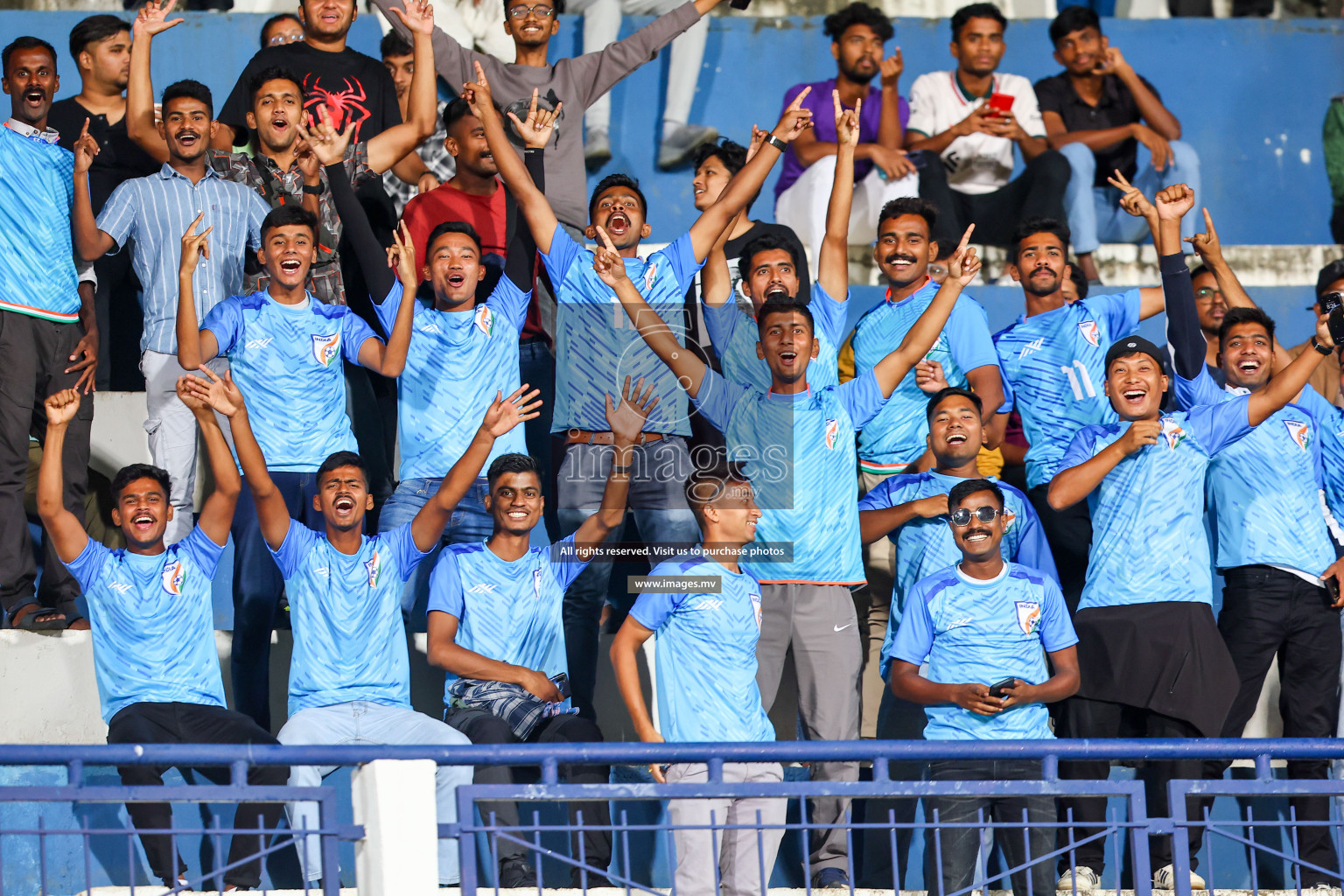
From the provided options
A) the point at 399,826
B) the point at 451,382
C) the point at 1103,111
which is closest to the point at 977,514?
the point at 451,382

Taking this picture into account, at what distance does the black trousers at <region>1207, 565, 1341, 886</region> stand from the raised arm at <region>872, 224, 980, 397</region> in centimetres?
138

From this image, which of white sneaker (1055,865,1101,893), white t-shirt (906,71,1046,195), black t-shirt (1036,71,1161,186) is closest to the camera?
white sneaker (1055,865,1101,893)

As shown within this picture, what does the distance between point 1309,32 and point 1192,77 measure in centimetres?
83

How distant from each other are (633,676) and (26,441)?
244 centimetres

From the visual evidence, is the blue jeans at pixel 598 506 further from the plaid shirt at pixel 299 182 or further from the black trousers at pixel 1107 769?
the black trousers at pixel 1107 769

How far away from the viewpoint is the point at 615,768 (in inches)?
230

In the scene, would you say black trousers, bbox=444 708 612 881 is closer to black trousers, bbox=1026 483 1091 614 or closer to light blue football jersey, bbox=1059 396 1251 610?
light blue football jersey, bbox=1059 396 1251 610

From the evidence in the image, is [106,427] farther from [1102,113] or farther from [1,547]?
[1102,113]

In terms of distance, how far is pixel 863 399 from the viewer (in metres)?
5.88

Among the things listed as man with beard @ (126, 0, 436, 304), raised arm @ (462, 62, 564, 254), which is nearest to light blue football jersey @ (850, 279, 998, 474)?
raised arm @ (462, 62, 564, 254)

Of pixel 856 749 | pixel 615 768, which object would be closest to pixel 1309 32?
pixel 615 768

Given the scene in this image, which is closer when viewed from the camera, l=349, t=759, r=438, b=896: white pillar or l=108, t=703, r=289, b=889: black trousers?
l=349, t=759, r=438, b=896: white pillar

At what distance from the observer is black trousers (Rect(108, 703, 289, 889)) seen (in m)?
4.89

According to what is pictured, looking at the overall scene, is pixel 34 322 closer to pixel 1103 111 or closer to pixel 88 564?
pixel 88 564
